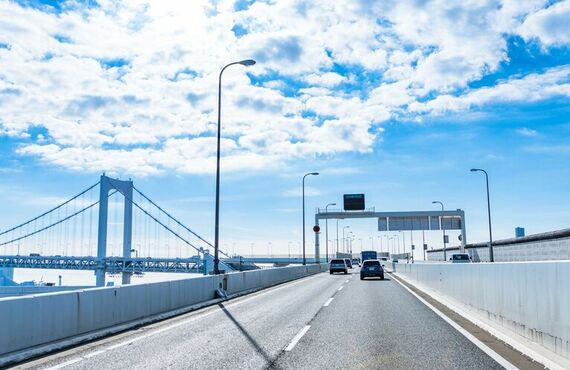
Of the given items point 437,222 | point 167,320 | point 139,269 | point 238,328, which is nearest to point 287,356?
point 238,328

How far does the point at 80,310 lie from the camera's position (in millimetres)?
10344

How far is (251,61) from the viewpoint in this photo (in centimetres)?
2119

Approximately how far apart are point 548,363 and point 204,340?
5.92 meters

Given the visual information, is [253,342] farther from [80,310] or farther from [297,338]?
[80,310]

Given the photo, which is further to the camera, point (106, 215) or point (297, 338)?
point (106, 215)

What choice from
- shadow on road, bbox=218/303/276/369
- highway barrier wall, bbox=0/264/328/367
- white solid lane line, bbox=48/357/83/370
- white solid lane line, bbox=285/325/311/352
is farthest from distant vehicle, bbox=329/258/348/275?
white solid lane line, bbox=48/357/83/370

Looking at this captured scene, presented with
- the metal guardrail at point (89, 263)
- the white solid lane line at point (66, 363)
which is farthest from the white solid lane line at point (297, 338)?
the metal guardrail at point (89, 263)

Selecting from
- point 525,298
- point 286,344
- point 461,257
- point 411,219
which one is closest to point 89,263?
point 411,219

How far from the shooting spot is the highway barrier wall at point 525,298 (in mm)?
7590

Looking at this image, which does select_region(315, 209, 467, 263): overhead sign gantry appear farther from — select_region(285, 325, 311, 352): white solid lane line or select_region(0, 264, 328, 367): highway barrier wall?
select_region(285, 325, 311, 352): white solid lane line

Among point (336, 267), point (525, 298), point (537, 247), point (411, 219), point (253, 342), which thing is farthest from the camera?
point (411, 219)

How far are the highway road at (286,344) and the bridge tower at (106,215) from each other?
6063 cm

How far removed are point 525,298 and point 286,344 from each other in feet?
14.0

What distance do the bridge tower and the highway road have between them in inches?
2387
